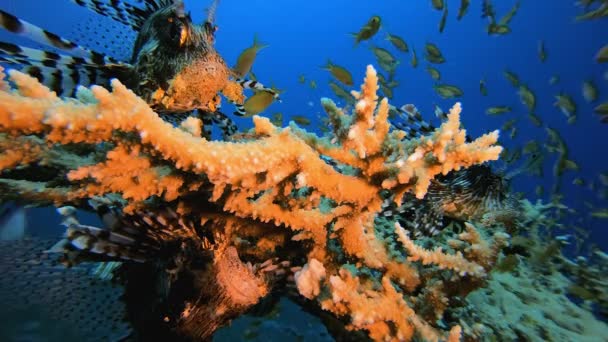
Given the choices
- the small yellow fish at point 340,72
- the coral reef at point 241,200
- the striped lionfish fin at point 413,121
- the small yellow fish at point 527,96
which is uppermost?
the small yellow fish at point 527,96

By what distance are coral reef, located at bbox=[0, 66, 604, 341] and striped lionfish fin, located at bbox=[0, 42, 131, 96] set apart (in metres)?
0.55

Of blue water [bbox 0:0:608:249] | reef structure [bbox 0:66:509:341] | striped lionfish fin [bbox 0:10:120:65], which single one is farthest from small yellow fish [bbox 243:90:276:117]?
blue water [bbox 0:0:608:249]

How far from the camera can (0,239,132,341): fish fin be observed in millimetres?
1393

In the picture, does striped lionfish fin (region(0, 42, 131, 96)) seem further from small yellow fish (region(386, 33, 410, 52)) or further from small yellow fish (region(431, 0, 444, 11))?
small yellow fish (region(431, 0, 444, 11))

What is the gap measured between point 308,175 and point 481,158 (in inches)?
21.5

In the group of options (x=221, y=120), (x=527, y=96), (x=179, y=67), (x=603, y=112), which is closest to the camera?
(x=179, y=67)

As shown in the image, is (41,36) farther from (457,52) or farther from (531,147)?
(457,52)

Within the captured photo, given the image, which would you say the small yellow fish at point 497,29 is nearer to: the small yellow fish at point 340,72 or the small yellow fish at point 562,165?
the small yellow fish at point 562,165

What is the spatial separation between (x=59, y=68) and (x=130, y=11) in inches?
42.0

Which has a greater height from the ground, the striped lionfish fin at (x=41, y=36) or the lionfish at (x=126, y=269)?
the striped lionfish fin at (x=41, y=36)

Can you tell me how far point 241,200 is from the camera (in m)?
1.14

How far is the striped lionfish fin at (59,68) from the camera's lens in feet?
4.77

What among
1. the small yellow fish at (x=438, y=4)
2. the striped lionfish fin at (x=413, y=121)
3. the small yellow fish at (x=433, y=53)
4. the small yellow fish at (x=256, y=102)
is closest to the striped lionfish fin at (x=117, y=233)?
the striped lionfish fin at (x=413, y=121)

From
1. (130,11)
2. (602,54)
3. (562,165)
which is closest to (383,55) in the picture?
(602,54)
